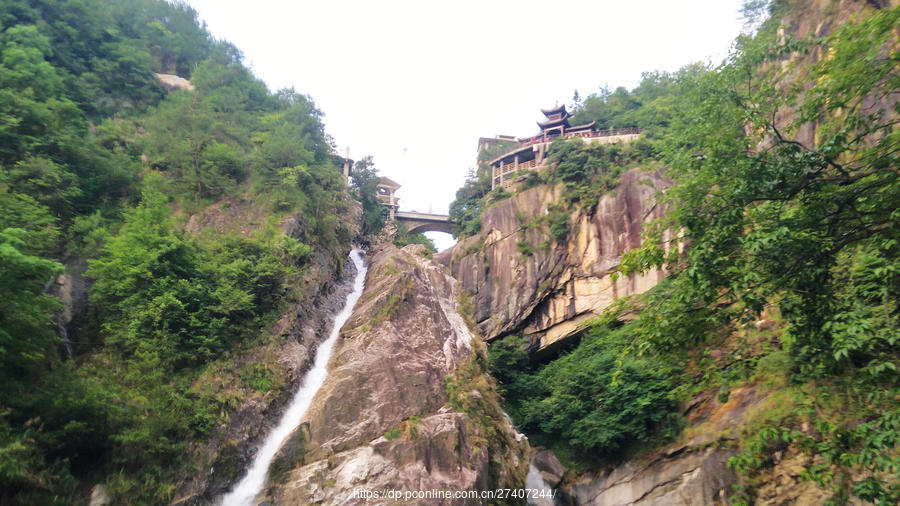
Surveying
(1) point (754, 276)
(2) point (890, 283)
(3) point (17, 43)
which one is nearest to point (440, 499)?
(1) point (754, 276)

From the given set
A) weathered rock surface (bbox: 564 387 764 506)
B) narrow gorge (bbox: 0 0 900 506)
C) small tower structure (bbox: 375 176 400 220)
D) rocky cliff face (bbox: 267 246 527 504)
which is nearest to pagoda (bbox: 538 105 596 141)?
narrow gorge (bbox: 0 0 900 506)

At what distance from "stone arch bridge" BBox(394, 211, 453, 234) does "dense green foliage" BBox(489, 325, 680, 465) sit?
53.5ft

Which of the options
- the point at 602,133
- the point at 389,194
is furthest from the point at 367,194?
the point at 602,133

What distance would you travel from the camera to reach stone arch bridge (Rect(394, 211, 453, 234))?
113 ft

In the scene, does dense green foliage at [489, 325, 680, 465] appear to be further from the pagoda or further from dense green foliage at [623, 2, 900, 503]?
the pagoda

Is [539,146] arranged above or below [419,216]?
above

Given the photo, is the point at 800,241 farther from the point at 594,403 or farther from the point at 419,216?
the point at 419,216

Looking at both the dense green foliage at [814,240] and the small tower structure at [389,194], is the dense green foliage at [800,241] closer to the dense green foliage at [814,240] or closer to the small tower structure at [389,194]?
the dense green foliage at [814,240]

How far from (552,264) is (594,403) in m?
8.85

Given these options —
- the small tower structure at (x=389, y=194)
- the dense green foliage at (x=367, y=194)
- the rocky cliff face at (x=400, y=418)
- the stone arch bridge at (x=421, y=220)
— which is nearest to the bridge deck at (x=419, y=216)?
the stone arch bridge at (x=421, y=220)

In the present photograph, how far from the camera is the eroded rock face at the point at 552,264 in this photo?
70.3 ft

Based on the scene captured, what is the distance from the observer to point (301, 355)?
14281 millimetres

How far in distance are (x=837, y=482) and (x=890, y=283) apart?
7.63 meters

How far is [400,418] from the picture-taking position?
1223cm
